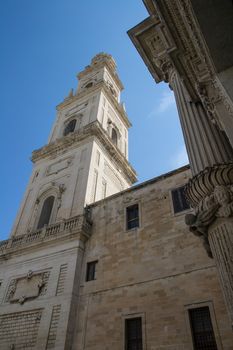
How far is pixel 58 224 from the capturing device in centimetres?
1678

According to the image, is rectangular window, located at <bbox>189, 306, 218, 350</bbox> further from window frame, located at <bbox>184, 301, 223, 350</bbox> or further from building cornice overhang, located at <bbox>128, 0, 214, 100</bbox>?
building cornice overhang, located at <bbox>128, 0, 214, 100</bbox>

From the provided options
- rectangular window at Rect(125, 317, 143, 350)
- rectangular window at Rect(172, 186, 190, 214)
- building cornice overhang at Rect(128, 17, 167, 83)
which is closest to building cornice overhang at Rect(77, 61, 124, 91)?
rectangular window at Rect(172, 186, 190, 214)

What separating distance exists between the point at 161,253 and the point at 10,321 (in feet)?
28.8

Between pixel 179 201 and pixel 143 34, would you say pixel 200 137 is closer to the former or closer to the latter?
pixel 143 34

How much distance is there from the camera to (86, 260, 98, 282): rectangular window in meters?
14.0

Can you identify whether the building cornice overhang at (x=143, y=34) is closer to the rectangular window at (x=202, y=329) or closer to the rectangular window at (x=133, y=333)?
the rectangular window at (x=202, y=329)

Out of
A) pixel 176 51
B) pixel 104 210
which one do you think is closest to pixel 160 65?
pixel 176 51

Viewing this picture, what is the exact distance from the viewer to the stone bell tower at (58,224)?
43.4 ft

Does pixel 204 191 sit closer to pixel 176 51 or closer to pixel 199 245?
pixel 176 51

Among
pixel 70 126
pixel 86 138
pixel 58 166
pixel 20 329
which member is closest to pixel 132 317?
pixel 20 329

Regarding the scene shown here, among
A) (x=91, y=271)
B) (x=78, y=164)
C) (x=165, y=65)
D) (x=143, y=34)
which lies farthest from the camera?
(x=78, y=164)

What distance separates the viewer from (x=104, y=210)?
55.1ft

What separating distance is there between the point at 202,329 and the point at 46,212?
1424 cm

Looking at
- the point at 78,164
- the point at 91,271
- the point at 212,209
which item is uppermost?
the point at 78,164
